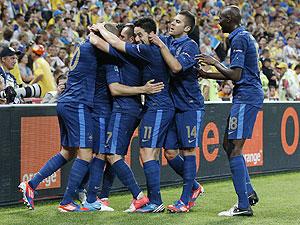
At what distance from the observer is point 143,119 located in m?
9.07

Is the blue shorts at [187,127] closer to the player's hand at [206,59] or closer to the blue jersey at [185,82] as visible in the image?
the blue jersey at [185,82]

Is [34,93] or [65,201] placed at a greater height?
[34,93]

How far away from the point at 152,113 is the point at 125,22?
1087 cm

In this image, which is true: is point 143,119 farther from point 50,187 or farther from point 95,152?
point 50,187

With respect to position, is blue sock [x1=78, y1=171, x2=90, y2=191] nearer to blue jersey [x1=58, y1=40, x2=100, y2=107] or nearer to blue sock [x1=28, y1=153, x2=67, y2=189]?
blue sock [x1=28, y1=153, x2=67, y2=189]

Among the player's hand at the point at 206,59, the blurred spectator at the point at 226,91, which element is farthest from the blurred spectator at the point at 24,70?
the player's hand at the point at 206,59

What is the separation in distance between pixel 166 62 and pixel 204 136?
12.6ft

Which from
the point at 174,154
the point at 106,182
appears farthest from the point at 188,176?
the point at 106,182

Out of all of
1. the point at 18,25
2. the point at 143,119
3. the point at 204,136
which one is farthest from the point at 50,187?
the point at 18,25

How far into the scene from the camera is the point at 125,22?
19641 millimetres

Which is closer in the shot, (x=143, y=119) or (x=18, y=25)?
(x=143, y=119)

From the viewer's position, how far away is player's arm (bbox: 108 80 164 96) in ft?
29.4

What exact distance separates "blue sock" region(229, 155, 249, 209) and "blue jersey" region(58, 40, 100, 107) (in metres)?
1.75

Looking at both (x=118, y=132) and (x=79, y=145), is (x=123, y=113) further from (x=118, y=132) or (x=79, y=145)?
(x=79, y=145)
